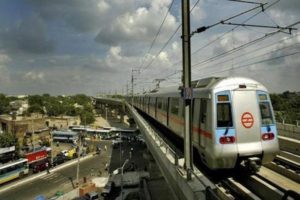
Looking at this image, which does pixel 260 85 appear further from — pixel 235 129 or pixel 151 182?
pixel 151 182

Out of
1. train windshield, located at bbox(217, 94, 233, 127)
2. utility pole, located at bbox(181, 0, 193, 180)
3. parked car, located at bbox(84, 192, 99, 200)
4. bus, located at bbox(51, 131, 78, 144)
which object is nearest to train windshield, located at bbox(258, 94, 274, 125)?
train windshield, located at bbox(217, 94, 233, 127)

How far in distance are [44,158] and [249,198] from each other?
154ft

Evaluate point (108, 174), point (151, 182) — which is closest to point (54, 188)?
A: point (108, 174)

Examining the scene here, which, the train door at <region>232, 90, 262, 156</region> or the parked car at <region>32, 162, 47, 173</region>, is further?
the parked car at <region>32, 162, 47, 173</region>

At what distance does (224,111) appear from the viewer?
10180 mm

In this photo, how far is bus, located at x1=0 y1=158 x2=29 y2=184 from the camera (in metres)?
39.2

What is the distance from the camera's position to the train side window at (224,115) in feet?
33.0

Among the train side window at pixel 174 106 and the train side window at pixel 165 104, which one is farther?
the train side window at pixel 165 104

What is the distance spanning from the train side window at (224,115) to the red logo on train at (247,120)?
455 mm

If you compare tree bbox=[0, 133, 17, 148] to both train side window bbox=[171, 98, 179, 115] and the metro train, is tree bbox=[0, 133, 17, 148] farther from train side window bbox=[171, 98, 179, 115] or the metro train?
the metro train

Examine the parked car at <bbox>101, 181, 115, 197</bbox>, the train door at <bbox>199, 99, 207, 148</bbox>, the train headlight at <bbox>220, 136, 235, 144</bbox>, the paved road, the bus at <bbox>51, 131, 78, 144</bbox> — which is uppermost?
the train door at <bbox>199, 99, 207, 148</bbox>

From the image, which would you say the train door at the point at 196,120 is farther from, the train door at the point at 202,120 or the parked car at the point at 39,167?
the parked car at the point at 39,167

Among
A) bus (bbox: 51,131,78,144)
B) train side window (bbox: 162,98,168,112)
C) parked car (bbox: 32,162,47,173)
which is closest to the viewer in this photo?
train side window (bbox: 162,98,168,112)

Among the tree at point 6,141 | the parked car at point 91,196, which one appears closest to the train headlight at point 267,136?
the parked car at point 91,196
